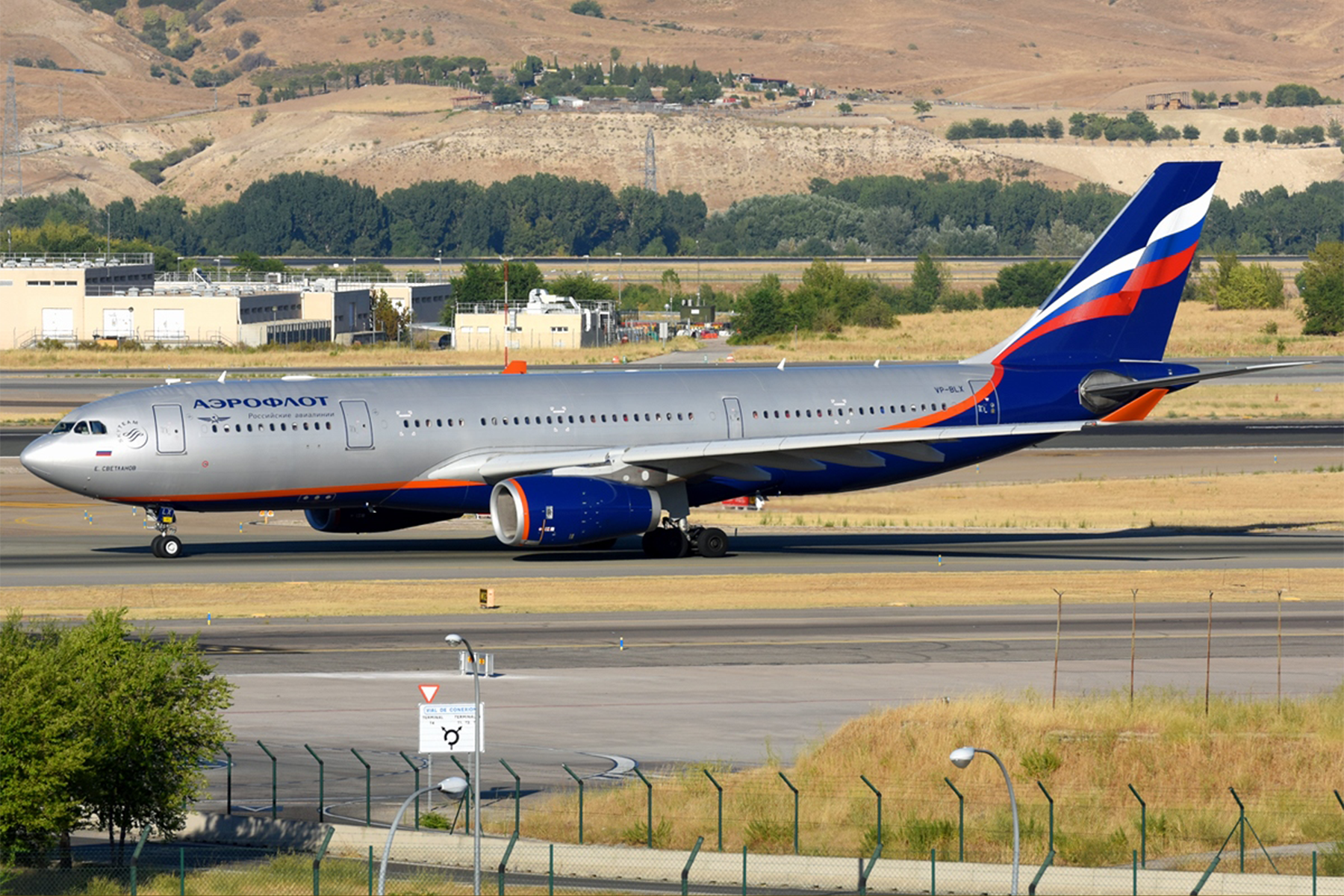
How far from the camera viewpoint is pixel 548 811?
28953 millimetres

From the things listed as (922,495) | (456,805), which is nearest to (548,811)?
(456,805)

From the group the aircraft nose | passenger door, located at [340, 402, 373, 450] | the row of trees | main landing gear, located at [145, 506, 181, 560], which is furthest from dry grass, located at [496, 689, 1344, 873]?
main landing gear, located at [145, 506, 181, 560]

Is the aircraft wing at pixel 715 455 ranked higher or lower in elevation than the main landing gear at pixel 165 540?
higher

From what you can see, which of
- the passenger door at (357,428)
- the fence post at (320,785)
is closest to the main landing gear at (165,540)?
the passenger door at (357,428)

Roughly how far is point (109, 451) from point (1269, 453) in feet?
177

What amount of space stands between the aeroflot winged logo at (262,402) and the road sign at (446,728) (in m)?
28.6

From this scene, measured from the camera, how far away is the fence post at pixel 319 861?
84.0 ft

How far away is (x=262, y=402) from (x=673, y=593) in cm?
1296

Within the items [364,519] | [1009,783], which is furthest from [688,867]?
[364,519]

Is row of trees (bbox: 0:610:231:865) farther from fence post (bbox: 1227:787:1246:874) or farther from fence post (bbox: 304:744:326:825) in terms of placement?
fence post (bbox: 1227:787:1246:874)

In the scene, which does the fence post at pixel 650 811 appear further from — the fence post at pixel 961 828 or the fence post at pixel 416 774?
the fence post at pixel 961 828

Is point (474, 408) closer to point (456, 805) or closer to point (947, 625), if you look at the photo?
point (947, 625)

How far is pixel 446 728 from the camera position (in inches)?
1017

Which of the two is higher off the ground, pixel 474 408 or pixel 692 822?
pixel 474 408
